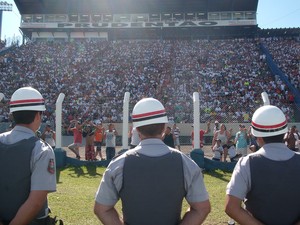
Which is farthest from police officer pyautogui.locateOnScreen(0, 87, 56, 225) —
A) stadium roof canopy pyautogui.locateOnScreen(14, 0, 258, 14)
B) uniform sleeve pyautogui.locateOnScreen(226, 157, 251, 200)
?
stadium roof canopy pyautogui.locateOnScreen(14, 0, 258, 14)

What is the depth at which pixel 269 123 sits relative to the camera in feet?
8.82

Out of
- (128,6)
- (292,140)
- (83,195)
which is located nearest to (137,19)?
(128,6)

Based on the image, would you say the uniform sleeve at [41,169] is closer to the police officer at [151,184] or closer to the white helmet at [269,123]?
the police officer at [151,184]

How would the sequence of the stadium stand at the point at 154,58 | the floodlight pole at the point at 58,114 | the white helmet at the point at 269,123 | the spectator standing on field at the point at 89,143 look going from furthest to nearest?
the stadium stand at the point at 154,58
the spectator standing on field at the point at 89,143
the floodlight pole at the point at 58,114
the white helmet at the point at 269,123

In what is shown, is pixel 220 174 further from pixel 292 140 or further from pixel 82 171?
pixel 82 171

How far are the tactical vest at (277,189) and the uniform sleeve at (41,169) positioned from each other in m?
1.46

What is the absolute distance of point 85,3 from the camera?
135ft

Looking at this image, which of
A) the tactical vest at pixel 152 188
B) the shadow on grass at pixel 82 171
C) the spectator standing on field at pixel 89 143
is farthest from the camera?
the spectator standing on field at pixel 89 143

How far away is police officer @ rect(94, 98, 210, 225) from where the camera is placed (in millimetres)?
2391

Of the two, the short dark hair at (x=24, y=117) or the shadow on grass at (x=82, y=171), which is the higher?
the short dark hair at (x=24, y=117)

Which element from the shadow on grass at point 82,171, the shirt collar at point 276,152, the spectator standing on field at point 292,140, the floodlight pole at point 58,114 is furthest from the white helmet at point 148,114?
the spectator standing on field at point 292,140

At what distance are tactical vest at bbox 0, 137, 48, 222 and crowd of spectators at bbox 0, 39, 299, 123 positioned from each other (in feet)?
53.6

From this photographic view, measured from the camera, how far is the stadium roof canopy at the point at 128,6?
128ft

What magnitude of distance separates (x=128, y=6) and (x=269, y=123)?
3954 cm
